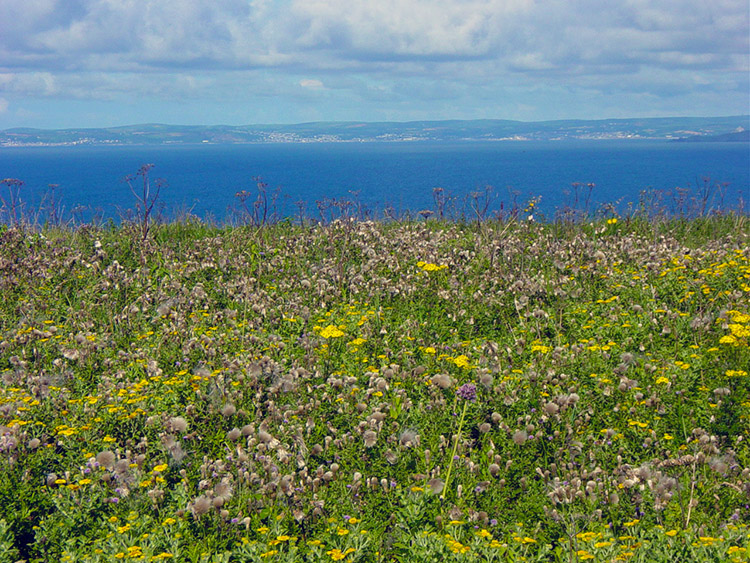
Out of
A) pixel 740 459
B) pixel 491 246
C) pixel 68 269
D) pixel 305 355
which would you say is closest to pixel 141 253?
pixel 68 269

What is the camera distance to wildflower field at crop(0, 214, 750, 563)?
4009 mm

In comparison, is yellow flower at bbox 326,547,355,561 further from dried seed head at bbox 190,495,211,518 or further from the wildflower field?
dried seed head at bbox 190,495,211,518

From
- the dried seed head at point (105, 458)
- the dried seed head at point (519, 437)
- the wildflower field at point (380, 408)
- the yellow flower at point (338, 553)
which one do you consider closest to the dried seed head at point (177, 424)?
the wildflower field at point (380, 408)

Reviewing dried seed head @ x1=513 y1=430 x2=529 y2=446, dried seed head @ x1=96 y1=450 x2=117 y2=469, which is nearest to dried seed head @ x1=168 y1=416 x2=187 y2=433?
dried seed head @ x1=96 y1=450 x2=117 y2=469

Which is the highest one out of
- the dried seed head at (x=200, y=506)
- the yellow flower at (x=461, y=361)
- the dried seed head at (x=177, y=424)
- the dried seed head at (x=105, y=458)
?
the yellow flower at (x=461, y=361)

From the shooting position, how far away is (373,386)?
224 inches

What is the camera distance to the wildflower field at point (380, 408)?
13.2 ft

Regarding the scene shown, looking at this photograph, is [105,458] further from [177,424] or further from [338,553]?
[338,553]

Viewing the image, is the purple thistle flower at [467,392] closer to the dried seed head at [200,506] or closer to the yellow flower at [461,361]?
the yellow flower at [461,361]

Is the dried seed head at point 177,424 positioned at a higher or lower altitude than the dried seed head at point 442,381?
lower

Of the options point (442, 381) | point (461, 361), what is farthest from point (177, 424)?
point (461, 361)

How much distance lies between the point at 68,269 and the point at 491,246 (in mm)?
5936

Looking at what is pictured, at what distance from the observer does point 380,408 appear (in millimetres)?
5215

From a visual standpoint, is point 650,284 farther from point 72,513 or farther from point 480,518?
point 72,513
